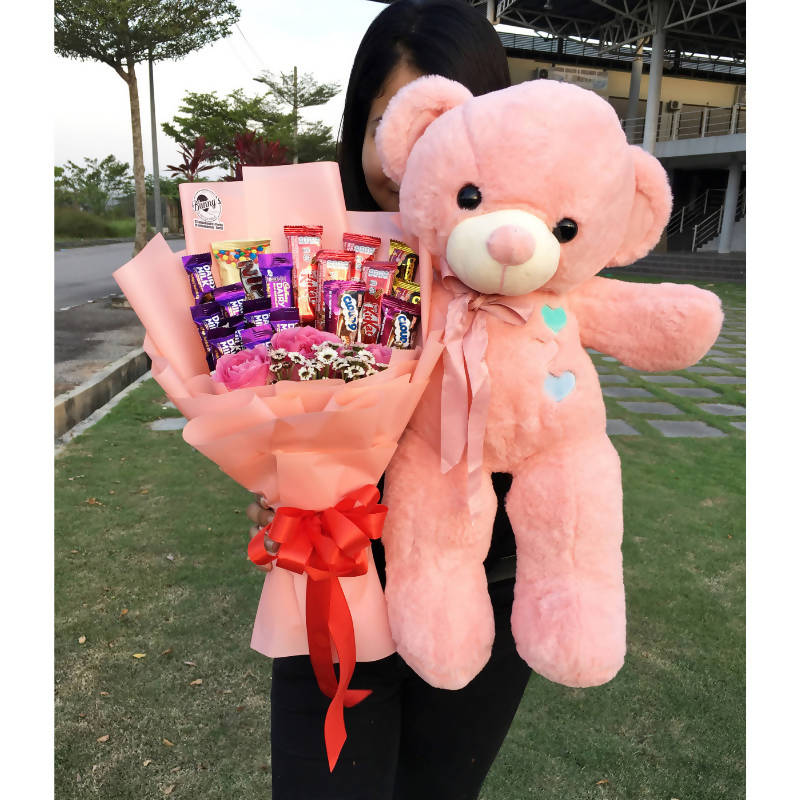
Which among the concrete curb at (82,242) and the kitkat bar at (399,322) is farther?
the concrete curb at (82,242)

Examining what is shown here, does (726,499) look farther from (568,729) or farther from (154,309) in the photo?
(154,309)

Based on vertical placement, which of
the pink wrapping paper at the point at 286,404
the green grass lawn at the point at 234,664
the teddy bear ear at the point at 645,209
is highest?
the teddy bear ear at the point at 645,209

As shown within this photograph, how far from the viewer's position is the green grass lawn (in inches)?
82.1

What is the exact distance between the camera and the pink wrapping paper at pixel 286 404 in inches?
37.6

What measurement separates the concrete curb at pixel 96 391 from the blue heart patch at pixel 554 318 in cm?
395

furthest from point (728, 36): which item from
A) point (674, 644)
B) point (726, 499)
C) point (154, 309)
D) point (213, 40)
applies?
point (154, 309)

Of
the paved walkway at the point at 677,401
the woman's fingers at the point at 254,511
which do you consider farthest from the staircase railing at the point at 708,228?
the woman's fingers at the point at 254,511

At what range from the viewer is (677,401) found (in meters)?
5.85

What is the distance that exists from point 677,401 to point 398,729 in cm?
525

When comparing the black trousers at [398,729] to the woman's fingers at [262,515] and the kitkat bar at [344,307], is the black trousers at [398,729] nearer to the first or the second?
the woman's fingers at [262,515]

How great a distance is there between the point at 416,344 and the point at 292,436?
287 mm

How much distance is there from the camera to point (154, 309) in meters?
1.10

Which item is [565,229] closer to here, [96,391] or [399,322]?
[399,322]

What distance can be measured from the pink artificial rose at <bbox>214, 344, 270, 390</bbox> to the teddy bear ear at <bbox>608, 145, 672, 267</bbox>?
610 mm
